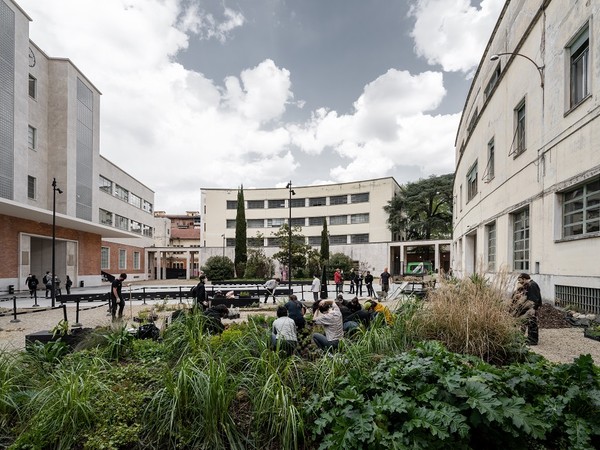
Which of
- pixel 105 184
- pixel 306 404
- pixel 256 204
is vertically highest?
pixel 105 184

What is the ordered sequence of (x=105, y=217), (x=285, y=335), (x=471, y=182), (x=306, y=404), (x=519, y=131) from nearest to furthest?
(x=306, y=404), (x=285, y=335), (x=519, y=131), (x=471, y=182), (x=105, y=217)

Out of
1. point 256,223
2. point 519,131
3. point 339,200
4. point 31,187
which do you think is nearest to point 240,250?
point 256,223

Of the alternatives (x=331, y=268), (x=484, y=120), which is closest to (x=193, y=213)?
(x=331, y=268)

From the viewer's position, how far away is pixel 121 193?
3988 centimetres

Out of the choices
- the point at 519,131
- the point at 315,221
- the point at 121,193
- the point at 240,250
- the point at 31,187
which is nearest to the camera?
the point at 519,131

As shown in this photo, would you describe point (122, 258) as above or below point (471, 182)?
below

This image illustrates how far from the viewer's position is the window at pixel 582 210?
8.95 meters

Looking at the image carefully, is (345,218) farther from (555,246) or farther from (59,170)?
(555,246)

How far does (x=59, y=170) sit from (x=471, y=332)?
31.7 metres

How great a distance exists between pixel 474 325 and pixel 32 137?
1238 inches

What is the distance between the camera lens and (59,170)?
27656mm

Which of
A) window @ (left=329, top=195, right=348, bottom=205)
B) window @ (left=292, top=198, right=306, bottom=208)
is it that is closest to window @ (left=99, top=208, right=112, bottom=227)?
window @ (left=292, top=198, right=306, bottom=208)

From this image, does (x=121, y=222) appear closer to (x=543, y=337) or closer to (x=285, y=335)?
(x=285, y=335)

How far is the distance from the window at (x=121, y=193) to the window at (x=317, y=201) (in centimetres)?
2544
